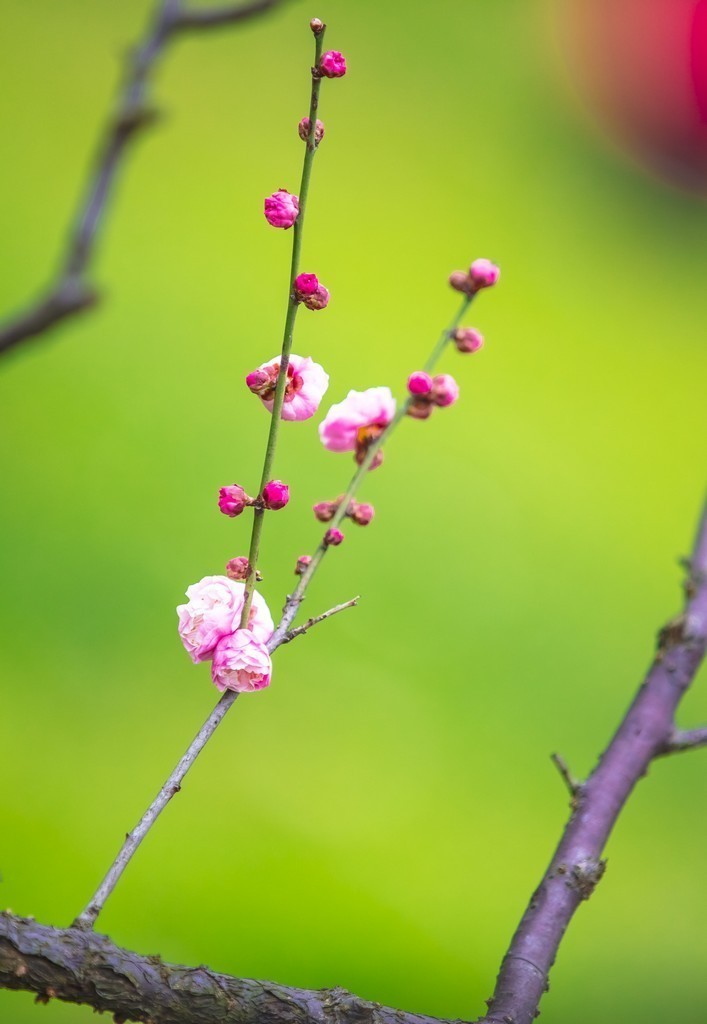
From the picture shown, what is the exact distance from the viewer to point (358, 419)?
38 centimetres

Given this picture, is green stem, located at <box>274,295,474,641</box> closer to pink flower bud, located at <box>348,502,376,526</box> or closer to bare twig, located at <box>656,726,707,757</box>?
pink flower bud, located at <box>348,502,376,526</box>

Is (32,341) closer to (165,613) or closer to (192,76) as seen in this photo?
(165,613)

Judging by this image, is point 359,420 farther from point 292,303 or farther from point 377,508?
point 377,508

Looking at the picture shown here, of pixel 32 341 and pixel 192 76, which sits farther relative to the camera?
pixel 192 76

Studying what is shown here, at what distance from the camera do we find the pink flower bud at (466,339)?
386 millimetres

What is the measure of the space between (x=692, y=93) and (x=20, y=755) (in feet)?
4.29

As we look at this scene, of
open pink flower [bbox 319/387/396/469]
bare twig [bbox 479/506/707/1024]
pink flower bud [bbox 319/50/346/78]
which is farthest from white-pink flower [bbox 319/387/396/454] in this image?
bare twig [bbox 479/506/707/1024]

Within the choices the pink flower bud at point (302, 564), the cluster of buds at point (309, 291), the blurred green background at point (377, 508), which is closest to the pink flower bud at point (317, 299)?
the cluster of buds at point (309, 291)

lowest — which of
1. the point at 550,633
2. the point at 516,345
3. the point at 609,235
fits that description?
the point at 550,633

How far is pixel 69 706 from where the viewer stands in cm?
95

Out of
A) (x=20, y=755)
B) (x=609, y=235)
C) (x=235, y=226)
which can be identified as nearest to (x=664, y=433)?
(x=609, y=235)

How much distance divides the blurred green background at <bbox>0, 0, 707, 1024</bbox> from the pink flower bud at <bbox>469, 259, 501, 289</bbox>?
432 mm

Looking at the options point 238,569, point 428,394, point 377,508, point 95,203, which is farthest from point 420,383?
point 377,508

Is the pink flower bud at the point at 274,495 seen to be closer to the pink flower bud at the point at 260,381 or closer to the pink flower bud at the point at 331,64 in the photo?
the pink flower bud at the point at 260,381
